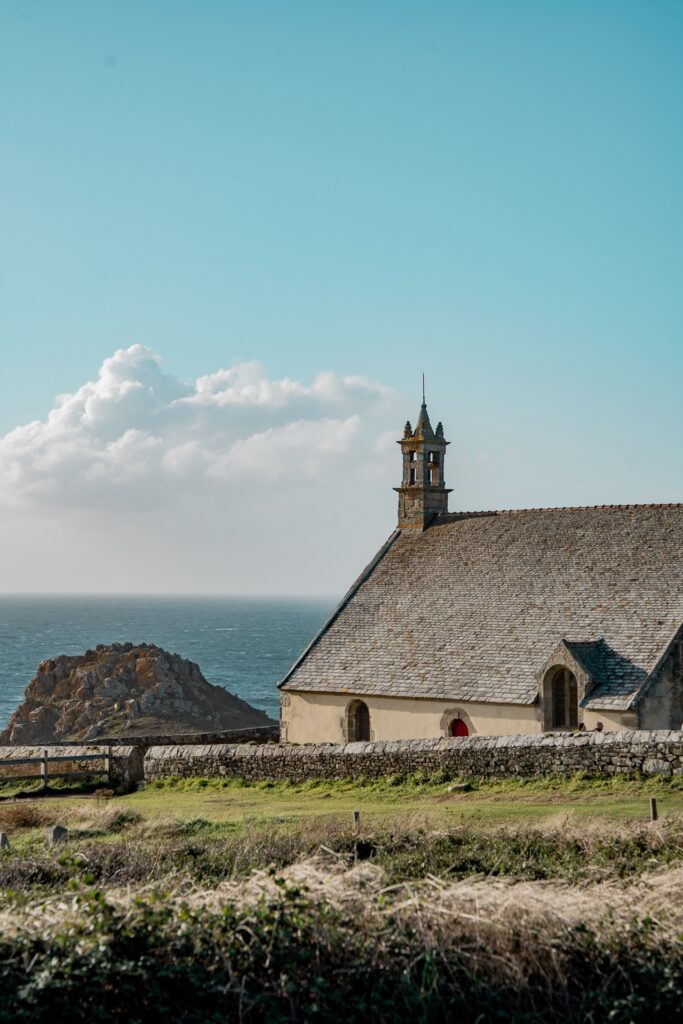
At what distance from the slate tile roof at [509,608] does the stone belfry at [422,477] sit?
0.97 m

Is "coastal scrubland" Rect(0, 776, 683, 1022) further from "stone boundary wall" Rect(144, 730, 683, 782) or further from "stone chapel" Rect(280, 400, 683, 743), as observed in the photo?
"stone chapel" Rect(280, 400, 683, 743)

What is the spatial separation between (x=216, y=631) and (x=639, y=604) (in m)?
163

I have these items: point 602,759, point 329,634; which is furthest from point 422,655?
point 602,759

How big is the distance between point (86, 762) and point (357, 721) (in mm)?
9049

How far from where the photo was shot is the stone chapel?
3056cm

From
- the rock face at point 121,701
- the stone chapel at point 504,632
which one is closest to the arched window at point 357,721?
the stone chapel at point 504,632

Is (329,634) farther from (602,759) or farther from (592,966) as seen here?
(592,966)

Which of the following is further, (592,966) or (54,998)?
(592,966)

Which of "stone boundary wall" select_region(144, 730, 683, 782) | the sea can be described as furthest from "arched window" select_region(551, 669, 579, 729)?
the sea

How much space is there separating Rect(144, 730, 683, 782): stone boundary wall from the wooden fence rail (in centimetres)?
104

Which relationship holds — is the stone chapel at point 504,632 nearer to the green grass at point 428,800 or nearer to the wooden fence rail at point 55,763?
the green grass at point 428,800

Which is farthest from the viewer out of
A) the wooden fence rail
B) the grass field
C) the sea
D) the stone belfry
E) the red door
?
the sea

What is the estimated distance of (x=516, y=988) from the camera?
33.2 ft

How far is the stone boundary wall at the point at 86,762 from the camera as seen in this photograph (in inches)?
1135
